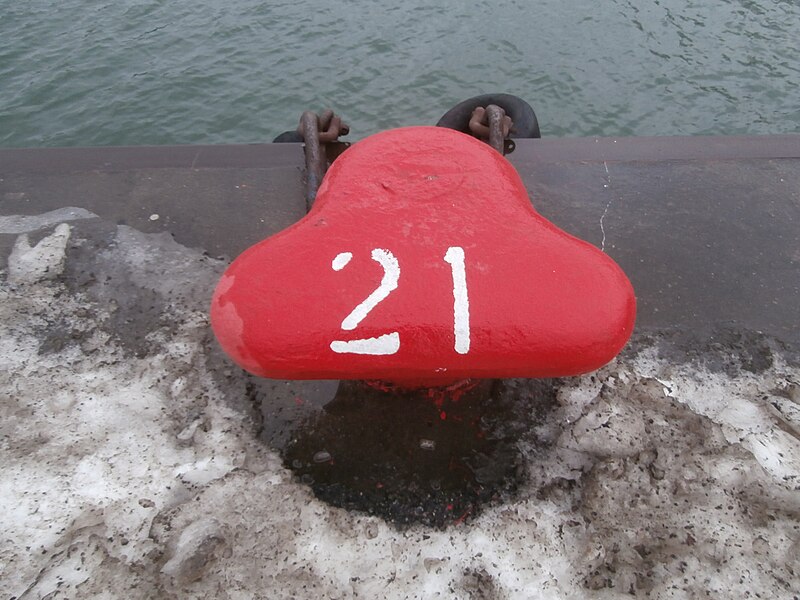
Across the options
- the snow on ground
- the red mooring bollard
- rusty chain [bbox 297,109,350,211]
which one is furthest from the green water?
the red mooring bollard

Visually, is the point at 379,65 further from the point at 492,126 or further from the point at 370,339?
the point at 370,339

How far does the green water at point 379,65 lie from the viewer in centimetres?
646

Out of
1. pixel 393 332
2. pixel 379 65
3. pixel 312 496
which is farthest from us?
pixel 379 65

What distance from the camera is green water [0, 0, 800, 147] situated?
255 inches

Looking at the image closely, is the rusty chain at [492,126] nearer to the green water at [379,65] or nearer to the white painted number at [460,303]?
the white painted number at [460,303]

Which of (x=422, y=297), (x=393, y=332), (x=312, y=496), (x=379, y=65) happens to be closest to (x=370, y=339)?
(x=393, y=332)

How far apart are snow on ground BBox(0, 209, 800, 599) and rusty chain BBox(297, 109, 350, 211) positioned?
734mm

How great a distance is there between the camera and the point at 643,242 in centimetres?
296

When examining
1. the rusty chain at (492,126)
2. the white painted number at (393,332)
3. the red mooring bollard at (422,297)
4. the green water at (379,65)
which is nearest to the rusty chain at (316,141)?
the rusty chain at (492,126)

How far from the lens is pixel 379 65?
711 centimetres

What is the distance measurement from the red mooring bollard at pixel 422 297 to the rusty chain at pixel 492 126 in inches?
45.8

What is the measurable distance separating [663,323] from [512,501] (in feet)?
3.43

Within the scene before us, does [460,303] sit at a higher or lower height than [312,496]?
higher

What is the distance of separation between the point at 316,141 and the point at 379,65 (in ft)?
14.8
